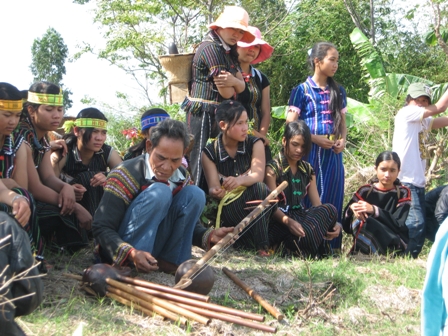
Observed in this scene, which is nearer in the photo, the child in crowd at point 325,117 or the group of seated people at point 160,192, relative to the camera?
the group of seated people at point 160,192

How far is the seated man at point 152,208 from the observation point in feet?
12.7

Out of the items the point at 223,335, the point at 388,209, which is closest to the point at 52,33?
the point at 388,209

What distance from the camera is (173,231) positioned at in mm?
4172

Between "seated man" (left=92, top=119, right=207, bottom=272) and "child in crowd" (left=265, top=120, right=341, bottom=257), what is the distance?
1455mm

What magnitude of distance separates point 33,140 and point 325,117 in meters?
2.91

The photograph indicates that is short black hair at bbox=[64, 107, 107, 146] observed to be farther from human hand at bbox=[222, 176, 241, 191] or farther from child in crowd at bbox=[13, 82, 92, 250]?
human hand at bbox=[222, 176, 241, 191]

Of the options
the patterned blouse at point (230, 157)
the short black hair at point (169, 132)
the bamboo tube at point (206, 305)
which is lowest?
the bamboo tube at point (206, 305)

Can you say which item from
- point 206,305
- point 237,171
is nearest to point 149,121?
point 237,171

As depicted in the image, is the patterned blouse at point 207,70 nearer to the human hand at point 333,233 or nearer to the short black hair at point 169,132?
the short black hair at point 169,132

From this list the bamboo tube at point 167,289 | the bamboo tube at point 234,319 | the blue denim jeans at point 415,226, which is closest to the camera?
the bamboo tube at point 234,319

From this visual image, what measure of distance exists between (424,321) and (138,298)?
5.50 feet

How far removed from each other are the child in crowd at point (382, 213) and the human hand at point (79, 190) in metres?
2.59

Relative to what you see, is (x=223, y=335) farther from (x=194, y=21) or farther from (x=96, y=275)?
(x=194, y=21)

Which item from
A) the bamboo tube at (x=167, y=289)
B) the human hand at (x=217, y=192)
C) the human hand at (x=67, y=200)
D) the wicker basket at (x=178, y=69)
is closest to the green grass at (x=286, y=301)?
the bamboo tube at (x=167, y=289)
